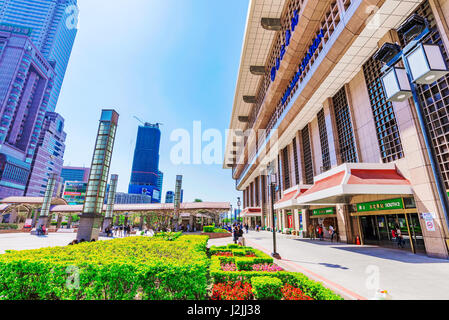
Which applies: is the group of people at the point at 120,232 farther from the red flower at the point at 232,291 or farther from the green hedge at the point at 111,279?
the red flower at the point at 232,291

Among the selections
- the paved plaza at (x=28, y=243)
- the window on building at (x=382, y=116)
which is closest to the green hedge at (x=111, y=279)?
the paved plaza at (x=28, y=243)

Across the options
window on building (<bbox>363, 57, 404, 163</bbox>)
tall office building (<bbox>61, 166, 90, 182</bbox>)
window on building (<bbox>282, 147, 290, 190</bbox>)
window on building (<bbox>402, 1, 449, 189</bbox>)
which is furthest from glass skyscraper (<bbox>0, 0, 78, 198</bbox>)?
window on building (<bbox>402, 1, 449, 189</bbox>)

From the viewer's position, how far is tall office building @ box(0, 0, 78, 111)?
424 ft

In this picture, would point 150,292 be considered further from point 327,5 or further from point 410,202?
point 327,5

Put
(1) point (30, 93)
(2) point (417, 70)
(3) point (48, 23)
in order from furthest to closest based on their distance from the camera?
(3) point (48, 23), (1) point (30, 93), (2) point (417, 70)

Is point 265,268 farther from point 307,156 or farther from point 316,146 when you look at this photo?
point 307,156

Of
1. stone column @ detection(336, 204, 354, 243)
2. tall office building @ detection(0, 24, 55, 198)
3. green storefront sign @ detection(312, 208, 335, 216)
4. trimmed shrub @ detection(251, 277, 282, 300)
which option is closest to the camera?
trimmed shrub @ detection(251, 277, 282, 300)

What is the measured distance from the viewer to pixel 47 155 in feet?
381

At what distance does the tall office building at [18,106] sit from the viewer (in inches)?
3588

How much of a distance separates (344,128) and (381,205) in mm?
7891

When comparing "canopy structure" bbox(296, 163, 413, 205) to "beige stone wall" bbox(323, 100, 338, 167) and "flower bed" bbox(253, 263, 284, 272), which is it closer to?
"beige stone wall" bbox(323, 100, 338, 167)

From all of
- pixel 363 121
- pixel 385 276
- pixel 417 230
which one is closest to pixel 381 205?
pixel 417 230

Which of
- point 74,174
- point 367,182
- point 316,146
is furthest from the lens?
point 74,174

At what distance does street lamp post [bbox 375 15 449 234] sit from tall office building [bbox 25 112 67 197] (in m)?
128
